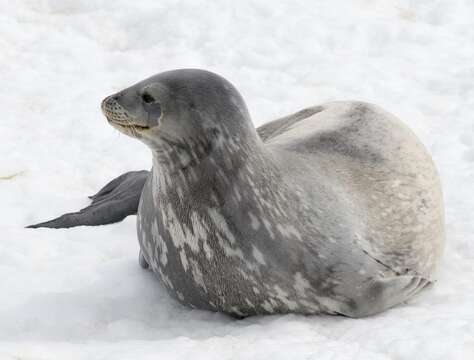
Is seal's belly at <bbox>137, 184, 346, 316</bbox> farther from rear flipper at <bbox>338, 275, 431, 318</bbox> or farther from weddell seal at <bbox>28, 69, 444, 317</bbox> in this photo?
rear flipper at <bbox>338, 275, 431, 318</bbox>

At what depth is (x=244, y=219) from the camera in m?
3.00

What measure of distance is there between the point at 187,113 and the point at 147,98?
0.18 m

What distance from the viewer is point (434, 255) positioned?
11.6 feet

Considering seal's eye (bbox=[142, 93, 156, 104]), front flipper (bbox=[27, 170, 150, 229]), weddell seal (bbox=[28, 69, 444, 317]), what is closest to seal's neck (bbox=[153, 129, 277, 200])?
weddell seal (bbox=[28, 69, 444, 317])

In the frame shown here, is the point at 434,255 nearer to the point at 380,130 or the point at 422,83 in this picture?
the point at 380,130

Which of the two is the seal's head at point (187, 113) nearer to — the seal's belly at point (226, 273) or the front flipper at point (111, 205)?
the seal's belly at point (226, 273)

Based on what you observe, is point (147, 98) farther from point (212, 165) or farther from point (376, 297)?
point (376, 297)

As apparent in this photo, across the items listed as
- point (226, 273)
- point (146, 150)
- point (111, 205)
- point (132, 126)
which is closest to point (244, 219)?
point (226, 273)

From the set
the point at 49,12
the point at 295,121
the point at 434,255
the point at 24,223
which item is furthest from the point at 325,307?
the point at 49,12

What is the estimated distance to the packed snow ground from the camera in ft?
9.30

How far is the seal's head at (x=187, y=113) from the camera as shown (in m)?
3.00

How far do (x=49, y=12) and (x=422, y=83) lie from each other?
10.2 feet

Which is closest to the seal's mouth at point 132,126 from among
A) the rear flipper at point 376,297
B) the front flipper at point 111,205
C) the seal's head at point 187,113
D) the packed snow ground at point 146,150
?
the seal's head at point 187,113

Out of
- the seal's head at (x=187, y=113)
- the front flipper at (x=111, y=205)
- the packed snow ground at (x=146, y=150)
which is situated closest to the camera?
the packed snow ground at (x=146, y=150)
